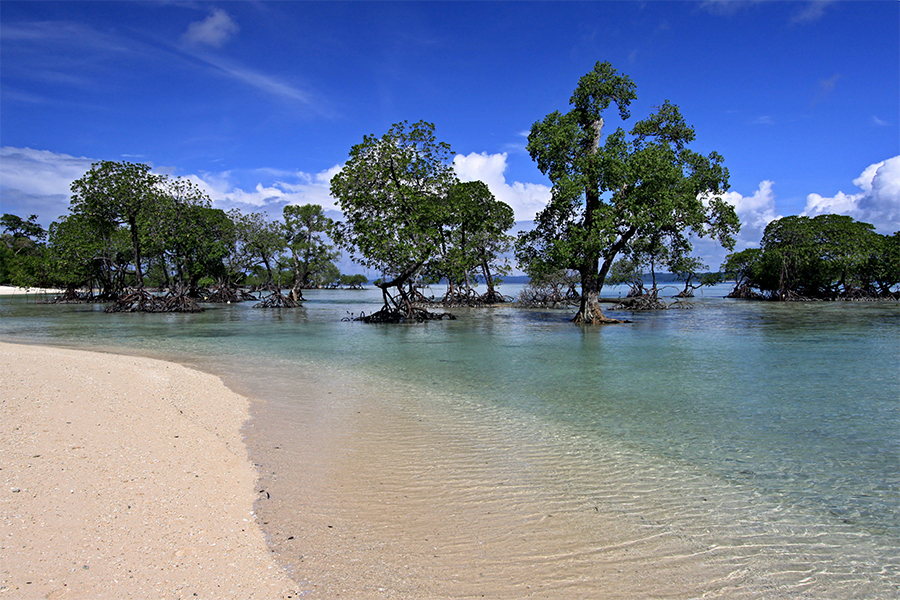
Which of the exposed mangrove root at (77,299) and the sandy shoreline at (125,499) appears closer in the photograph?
the sandy shoreline at (125,499)

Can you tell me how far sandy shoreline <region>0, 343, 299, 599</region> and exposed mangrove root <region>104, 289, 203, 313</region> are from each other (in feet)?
89.6

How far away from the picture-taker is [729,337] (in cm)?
1905

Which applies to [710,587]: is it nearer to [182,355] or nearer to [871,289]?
[182,355]

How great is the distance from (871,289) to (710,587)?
167 feet

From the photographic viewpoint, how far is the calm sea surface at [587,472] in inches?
154

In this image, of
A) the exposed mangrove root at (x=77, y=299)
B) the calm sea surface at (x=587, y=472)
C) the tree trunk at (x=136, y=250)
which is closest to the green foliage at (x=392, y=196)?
the calm sea surface at (x=587, y=472)

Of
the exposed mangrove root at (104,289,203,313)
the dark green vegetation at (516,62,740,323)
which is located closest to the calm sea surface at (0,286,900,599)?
the dark green vegetation at (516,62,740,323)

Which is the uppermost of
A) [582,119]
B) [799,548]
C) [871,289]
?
[582,119]

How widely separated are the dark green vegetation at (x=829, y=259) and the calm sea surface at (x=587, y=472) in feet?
105

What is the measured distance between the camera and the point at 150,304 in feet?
111

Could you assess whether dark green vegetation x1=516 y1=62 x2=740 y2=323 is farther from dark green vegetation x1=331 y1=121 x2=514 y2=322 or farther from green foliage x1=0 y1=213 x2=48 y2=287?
green foliage x1=0 y1=213 x2=48 y2=287

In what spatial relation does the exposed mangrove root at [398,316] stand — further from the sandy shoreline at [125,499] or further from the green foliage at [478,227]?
the sandy shoreline at [125,499]

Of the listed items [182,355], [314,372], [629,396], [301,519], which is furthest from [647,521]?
[182,355]

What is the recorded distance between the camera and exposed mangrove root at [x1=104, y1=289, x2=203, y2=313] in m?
33.5
